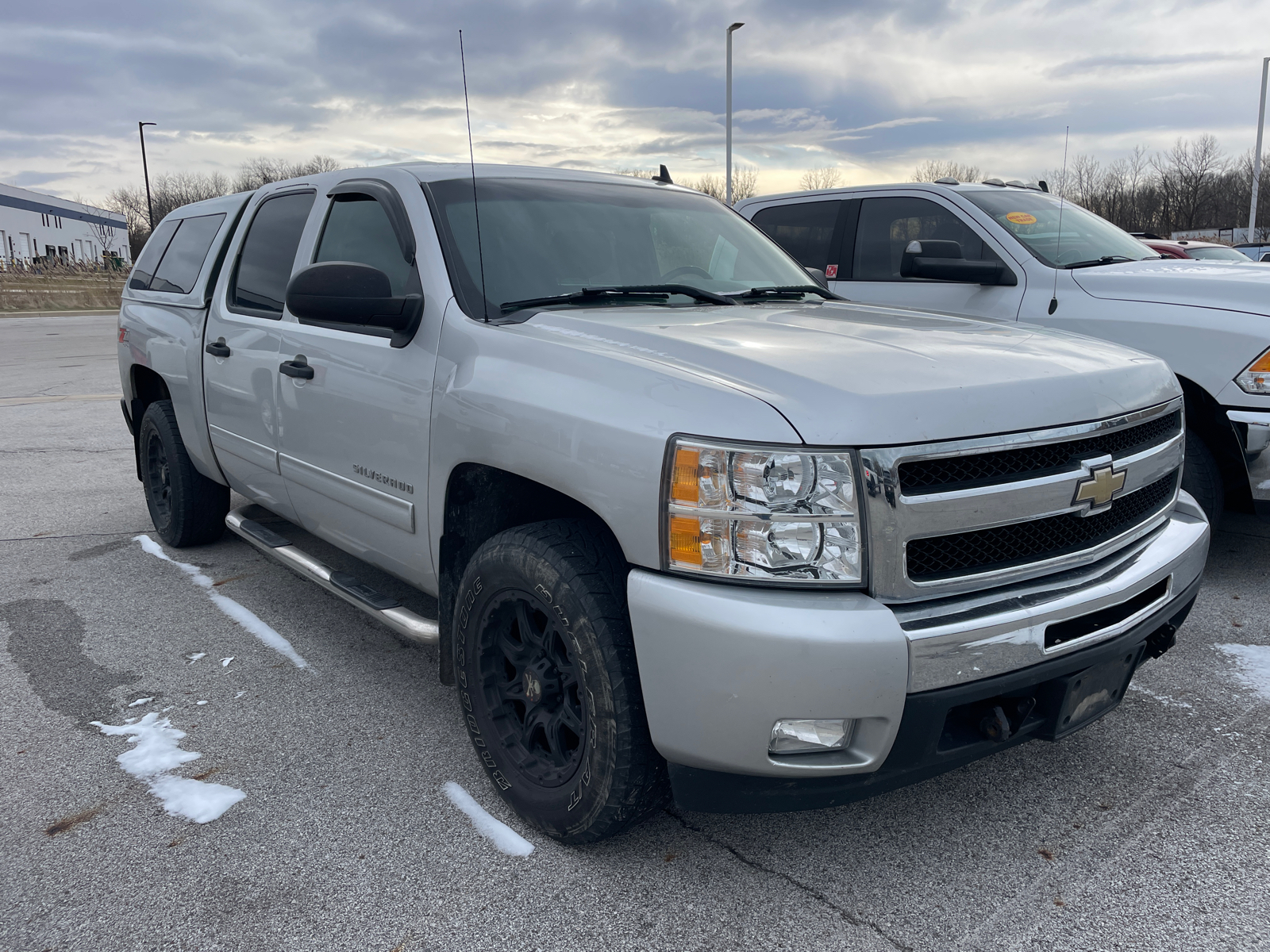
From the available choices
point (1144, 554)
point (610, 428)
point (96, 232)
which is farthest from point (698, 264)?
point (96, 232)

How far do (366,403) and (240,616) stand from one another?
5.35 ft

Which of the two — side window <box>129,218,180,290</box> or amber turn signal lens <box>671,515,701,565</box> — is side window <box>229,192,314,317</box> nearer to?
side window <box>129,218,180,290</box>

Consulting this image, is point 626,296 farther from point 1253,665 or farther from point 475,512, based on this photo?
point 1253,665

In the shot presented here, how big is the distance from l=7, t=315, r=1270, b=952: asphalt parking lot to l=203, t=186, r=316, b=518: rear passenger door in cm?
76

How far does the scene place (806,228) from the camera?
6453 millimetres

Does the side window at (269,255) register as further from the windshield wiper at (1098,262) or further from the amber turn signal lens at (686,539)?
the windshield wiper at (1098,262)

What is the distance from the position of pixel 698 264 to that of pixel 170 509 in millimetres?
3257

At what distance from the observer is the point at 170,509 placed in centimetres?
500

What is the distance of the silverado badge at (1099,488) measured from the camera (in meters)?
2.19

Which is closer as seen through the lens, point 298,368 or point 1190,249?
point 298,368

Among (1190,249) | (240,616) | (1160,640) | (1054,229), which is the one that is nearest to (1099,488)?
(1160,640)

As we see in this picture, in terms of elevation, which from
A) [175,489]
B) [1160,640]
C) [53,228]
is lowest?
[175,489]

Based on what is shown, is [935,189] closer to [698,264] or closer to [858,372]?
[698,264]

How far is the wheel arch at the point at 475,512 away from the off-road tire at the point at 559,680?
16 cm
